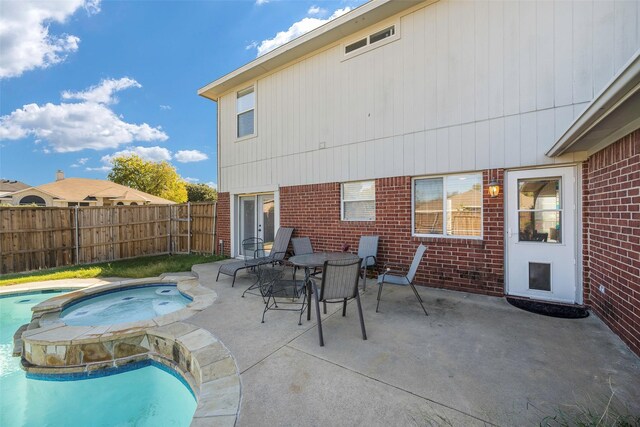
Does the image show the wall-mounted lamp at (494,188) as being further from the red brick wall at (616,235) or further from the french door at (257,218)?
the french door at (257,218)

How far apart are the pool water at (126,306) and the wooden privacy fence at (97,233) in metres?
3.85

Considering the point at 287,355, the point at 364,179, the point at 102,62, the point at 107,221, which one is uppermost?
the point at 102,62

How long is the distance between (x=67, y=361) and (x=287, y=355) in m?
2.96

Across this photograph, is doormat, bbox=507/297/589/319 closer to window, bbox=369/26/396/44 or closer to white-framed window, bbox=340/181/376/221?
white-framed window, bbox=340/181/376/221

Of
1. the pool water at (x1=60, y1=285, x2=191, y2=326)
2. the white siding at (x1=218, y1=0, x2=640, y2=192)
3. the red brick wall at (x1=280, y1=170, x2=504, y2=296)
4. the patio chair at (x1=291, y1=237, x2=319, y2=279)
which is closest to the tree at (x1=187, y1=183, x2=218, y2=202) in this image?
the pool water at (x1=60, y1=285, x2=191, y2=326)

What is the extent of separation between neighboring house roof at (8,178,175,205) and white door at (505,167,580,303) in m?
21.4

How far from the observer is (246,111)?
8.91 m

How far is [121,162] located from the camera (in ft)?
95.3

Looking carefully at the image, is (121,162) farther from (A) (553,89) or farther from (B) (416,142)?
(A) (553,89)

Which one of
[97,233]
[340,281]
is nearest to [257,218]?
[97,233]

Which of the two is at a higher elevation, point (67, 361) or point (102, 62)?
point (102, 62)

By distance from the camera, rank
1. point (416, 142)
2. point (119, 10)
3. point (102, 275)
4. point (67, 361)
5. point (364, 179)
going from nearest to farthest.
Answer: point (67, 361) < point (416, 142) < point (364, 179) < point (102, 275) < point (119, 10)

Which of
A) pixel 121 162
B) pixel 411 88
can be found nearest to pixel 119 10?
pixel 411 88

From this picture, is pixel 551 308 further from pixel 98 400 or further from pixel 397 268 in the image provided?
pixel 98 400
